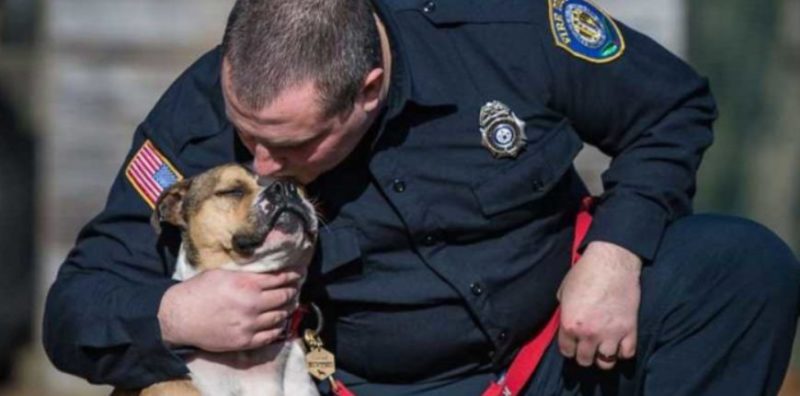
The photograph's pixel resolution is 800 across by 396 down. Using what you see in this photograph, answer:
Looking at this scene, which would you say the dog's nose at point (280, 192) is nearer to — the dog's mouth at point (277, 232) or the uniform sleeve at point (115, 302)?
the dog's mouth at point (277, 232)

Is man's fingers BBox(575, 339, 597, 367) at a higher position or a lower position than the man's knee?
lower

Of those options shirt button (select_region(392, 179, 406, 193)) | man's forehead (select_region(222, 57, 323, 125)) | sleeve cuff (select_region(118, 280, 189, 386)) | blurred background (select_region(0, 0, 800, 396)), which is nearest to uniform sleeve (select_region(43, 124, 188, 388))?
sleeve cuff (select_region(118, 280, 189, 386))

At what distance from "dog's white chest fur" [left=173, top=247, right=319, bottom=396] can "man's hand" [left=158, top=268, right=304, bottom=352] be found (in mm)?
110

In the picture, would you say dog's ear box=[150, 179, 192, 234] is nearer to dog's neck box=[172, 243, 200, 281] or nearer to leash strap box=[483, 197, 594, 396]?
dog's neck box=[172, 243, 200, 281]

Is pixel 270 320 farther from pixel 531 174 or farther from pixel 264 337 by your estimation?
pixel 531 174

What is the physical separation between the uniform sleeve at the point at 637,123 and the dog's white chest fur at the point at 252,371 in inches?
32.4

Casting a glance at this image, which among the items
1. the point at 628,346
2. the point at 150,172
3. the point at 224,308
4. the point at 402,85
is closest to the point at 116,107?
the point at 150,172

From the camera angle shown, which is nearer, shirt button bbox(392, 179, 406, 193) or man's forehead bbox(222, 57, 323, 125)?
man's forehead bbox(222, 57, 323, 125)

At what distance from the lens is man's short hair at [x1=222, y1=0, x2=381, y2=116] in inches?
201

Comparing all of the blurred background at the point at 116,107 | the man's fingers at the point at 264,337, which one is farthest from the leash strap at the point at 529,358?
the blurred background at the point at 116,107

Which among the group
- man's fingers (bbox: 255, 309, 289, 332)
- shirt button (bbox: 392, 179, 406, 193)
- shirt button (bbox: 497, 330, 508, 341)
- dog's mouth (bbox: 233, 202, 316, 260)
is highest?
shirt button (bbox: 392, 179, 406, 193)

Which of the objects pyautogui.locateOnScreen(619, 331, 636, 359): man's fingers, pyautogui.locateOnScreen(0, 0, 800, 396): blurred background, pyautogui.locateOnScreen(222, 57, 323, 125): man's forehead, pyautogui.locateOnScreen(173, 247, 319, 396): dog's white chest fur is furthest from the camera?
pyautogui.locateOnScreen(0, 0, 800, 396): blurred background

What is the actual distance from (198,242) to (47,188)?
4169 mm

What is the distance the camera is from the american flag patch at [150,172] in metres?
5.48
